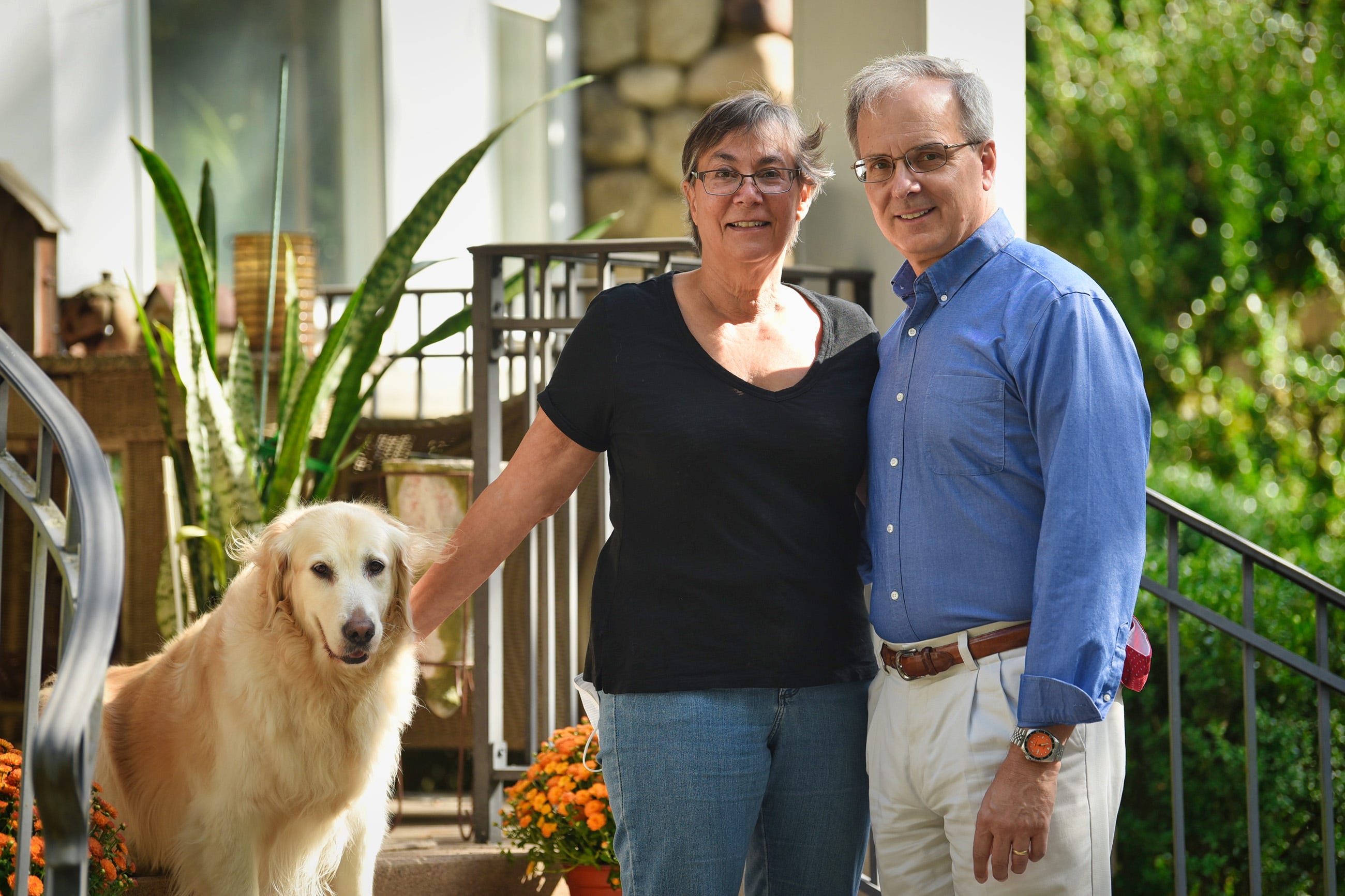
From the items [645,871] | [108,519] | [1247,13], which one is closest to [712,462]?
[645,871]

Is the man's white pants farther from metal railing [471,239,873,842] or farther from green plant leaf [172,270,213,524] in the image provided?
green plant leaf [172,270,213,524]

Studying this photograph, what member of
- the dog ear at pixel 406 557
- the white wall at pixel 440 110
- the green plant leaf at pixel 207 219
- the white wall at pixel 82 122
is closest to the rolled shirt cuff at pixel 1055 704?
the dog ear at pixel 406 557

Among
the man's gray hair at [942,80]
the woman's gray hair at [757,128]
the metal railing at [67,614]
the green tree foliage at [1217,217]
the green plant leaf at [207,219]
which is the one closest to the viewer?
the metal railing at [67,614]

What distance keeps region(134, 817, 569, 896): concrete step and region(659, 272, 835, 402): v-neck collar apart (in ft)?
5.90

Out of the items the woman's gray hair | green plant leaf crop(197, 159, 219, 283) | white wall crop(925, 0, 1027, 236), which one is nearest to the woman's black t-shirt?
the woman's gray hair

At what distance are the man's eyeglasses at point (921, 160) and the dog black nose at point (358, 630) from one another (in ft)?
3.84

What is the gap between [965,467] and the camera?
5.60 feet

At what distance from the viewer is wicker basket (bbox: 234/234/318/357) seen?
4.27 m

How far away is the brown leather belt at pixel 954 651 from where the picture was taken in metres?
1.68

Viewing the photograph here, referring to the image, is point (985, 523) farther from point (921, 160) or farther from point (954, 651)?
point (921, 160)

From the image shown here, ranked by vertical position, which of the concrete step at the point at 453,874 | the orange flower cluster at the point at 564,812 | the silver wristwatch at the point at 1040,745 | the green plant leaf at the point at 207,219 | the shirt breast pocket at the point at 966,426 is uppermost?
the green plant leaf at the point at 207,219

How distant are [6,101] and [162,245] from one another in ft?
2.96

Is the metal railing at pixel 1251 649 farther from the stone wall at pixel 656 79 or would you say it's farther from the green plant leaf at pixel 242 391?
the stone wall at pixel 656 79

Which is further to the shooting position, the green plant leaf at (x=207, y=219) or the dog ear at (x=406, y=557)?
the green plant leaf at (x=207, y=219)
